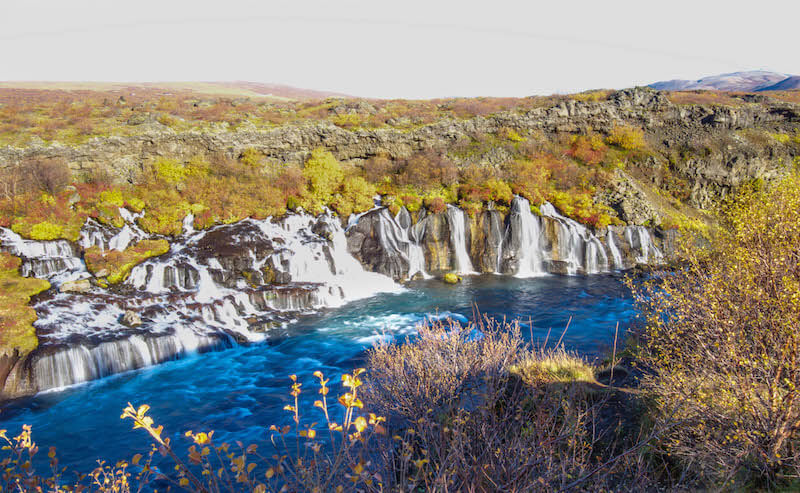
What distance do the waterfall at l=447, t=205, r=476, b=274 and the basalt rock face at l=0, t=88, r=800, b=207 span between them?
33.7ft

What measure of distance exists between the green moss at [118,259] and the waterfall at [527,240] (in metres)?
23.2

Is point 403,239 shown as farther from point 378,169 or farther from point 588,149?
point 588,149

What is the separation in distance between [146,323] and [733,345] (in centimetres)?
2088

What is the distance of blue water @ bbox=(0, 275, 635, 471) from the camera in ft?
39.8

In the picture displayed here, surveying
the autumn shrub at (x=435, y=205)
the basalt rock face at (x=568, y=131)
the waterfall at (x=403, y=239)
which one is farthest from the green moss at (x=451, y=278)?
the basalt rock face at (x=568, y=131)

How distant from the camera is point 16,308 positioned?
16609 millimetres

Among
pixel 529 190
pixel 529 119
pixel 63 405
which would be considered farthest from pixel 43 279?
pixel 529 119

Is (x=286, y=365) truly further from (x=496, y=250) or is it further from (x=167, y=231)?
(x=496, y=250)

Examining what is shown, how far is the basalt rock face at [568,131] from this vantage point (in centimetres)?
3028

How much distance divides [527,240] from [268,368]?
19.6 m

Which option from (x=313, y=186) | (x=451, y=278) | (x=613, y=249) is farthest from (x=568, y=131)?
(x=313, y=186)

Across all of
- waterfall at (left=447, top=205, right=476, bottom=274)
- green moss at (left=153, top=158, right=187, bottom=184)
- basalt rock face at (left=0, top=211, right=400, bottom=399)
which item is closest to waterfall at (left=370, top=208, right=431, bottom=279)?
basalt rock face at (left=0, top=211, right=400, bottom=399)

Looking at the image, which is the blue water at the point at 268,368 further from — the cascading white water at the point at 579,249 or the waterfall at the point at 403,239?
the waterfall at the point at 403,239

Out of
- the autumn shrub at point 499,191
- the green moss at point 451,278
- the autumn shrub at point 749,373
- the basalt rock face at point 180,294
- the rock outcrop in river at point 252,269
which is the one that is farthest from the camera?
the autumn shrub at point 499,191
